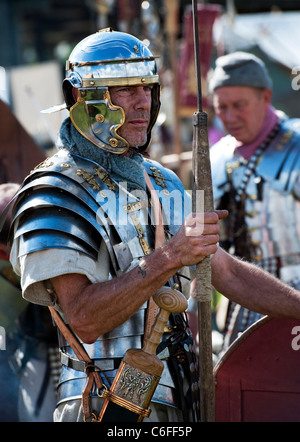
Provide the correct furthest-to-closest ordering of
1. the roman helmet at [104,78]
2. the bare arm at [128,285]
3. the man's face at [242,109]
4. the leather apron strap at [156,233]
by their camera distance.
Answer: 1. the man's face at [242,109]
2. the roman helmet at [104,78]
3. the leather apron strap at [156,233]
4. the bare arm at [128,285]

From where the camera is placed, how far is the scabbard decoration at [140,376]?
2842 mm

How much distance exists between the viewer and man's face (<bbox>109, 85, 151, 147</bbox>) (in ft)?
10.5

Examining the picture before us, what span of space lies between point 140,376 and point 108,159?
2.72ft

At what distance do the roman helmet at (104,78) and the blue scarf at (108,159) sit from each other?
0.12 ft

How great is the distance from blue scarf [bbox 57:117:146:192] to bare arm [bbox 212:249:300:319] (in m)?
0.44

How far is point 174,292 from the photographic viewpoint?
285 centimetres

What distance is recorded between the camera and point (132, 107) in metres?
3.20

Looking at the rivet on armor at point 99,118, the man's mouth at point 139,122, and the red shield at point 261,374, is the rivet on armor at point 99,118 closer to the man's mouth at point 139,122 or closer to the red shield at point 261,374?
the man's mouth at point 139,122

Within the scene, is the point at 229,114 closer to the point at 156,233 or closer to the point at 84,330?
the point at 156,233

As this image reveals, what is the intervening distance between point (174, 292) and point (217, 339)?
2356 millimetres

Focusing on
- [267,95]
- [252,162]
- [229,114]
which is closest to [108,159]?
[252,162]

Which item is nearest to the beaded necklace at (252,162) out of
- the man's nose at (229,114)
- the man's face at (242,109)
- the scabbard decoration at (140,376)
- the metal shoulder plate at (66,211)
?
the man's face at (242,109)

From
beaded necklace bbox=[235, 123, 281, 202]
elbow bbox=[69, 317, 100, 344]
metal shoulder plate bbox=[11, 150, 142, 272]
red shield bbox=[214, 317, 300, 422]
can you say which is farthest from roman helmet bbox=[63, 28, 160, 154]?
beaded necklace bbox=[235, 123, 281, 202]

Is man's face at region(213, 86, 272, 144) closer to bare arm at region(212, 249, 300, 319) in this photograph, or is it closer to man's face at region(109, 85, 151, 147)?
bare arm at region(212, 249, 300, 319)
